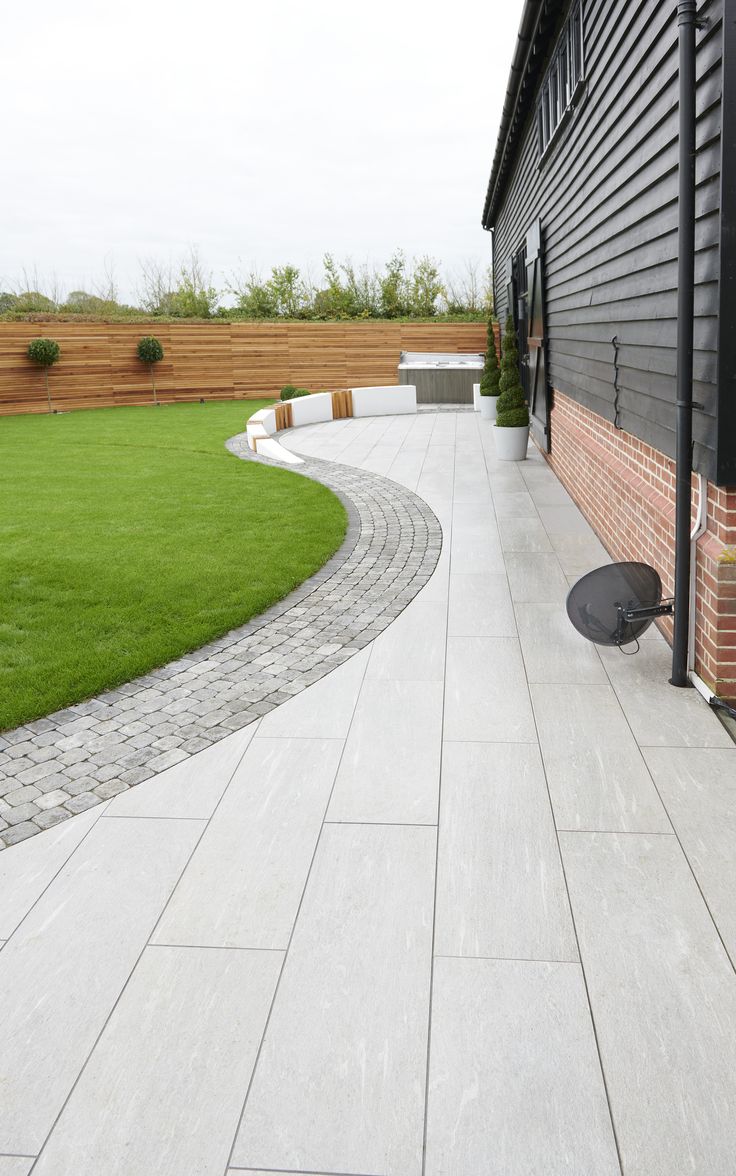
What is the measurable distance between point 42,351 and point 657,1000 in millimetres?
20172

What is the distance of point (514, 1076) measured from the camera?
193 cm

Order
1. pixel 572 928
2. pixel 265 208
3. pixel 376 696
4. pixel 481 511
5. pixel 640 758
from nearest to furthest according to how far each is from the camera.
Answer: pixel 572 928 → pixel 640 758 → pixel 376 696 → pixel 481 511 → pixel 265 208

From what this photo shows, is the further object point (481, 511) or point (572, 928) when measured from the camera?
point (481, 511)

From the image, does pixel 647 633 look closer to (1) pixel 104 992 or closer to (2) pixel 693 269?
(2) pixel 693 269

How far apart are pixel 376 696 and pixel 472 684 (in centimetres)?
48

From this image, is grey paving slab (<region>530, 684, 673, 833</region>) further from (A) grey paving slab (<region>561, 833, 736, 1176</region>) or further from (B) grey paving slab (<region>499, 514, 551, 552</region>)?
(B) grey paving slab (<region>499, 514, 551, 552</region>)

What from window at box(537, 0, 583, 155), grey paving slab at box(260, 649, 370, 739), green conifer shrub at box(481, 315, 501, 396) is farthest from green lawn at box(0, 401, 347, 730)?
green conifer shrub at box(481, 315, 501, 396)

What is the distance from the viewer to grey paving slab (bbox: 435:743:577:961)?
7.85 ft

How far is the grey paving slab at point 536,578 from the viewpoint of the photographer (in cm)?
546

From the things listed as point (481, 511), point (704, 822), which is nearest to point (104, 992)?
point (704, 822)

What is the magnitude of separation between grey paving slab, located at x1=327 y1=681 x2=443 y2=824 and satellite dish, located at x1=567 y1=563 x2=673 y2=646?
0.84m

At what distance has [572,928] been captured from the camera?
2424 millimetres

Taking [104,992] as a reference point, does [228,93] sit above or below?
above

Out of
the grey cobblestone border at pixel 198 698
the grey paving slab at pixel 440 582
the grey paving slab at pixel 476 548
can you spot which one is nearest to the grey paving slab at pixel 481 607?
the grey paving slab at pixel 440 582
